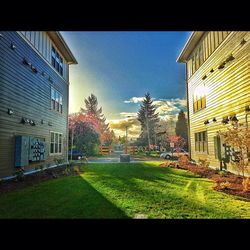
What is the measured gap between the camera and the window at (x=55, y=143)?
12.7 m

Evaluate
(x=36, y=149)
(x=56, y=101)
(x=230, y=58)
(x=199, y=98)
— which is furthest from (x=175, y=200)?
(x=56, y=101)

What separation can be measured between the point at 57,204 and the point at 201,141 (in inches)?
401

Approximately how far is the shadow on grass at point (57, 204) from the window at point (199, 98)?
8768 mm

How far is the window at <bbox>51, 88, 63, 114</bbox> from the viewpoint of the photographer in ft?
42.1

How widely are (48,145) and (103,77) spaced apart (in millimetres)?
12884

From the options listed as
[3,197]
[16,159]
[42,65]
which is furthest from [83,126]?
[3,197]

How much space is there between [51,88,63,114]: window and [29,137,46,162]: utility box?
2.82 m

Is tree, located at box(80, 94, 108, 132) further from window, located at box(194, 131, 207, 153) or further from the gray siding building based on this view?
window, located at box(194, 131, 207, 153)

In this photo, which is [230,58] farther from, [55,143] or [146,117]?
[146,117]

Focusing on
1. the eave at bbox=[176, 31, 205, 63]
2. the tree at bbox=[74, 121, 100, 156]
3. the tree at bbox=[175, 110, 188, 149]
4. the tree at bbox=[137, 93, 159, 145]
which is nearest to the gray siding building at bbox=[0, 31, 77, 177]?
the eave at bbox=[176, 31, 205, 63]

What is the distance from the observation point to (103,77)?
23047mm
